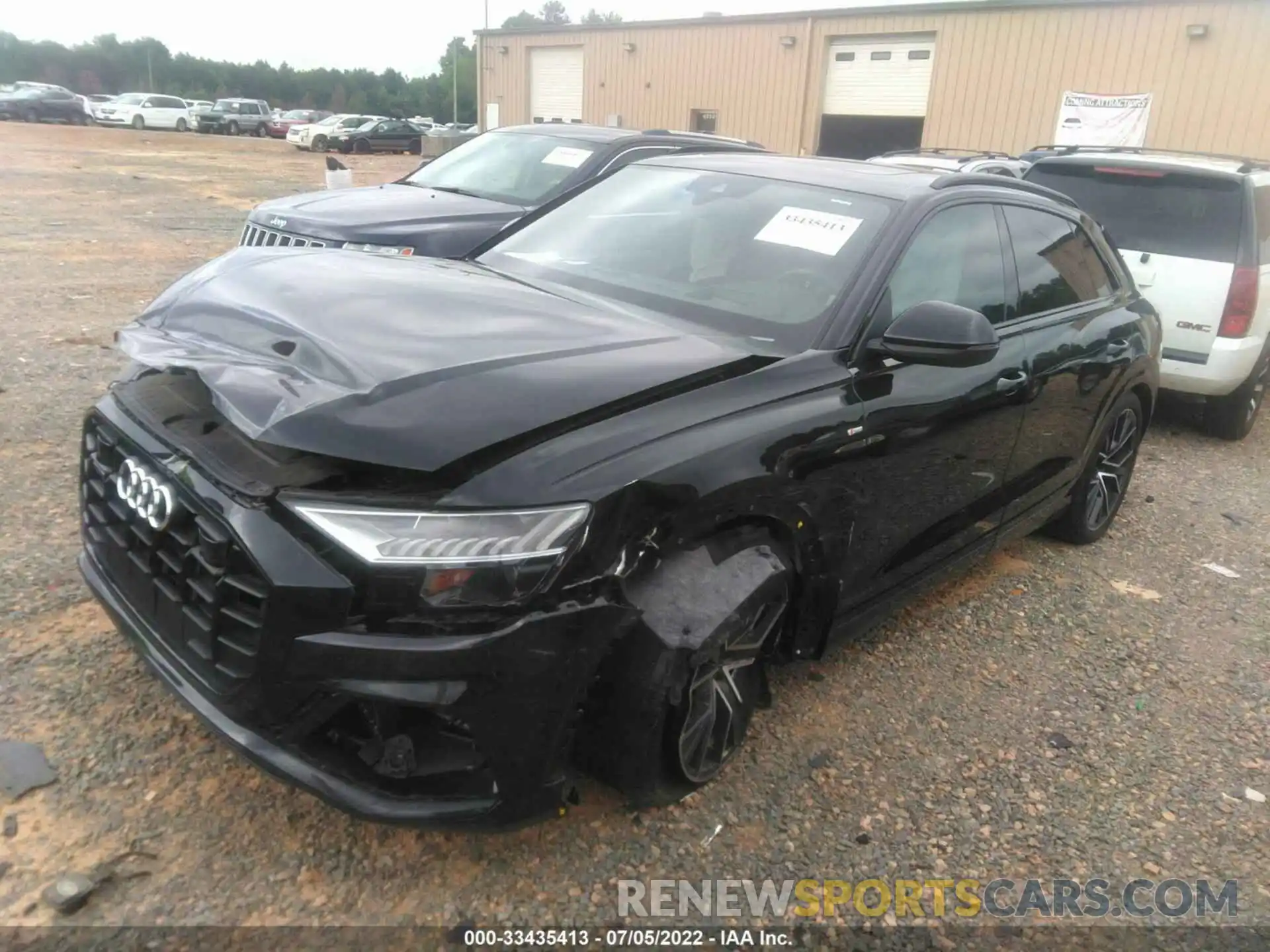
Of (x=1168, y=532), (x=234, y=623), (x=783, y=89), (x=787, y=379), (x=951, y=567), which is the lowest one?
(x=1168, y=532)

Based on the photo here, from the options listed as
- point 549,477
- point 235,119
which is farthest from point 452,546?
point 235,119

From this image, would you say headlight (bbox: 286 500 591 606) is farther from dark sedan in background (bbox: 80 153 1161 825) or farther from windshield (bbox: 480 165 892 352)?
windshield (bbox: 480 165 892 352)

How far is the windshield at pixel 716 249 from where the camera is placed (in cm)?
294

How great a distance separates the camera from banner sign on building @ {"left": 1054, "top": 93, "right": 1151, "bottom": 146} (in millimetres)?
17688

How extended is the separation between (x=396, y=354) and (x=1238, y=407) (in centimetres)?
633

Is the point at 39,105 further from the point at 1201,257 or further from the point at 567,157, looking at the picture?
the point at 1201,257

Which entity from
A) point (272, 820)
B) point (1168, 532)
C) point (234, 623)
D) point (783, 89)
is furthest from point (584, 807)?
point (783, 89)

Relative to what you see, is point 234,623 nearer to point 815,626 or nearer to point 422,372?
point 422,372

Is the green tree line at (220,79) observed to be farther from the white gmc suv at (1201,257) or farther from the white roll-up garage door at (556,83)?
the white gmc suv at (1201,257)

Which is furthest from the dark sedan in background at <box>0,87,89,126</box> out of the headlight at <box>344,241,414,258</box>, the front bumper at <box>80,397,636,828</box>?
the front bumper at <box>80,397,636,828</box>

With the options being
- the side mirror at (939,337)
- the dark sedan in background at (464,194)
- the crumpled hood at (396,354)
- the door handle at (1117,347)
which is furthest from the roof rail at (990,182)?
the dark sedan in background at (464,194)

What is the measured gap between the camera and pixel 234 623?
204 centimetres

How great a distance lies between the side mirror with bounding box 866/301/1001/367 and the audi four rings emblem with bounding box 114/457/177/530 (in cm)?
197

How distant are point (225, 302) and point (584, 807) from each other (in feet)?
5.55
